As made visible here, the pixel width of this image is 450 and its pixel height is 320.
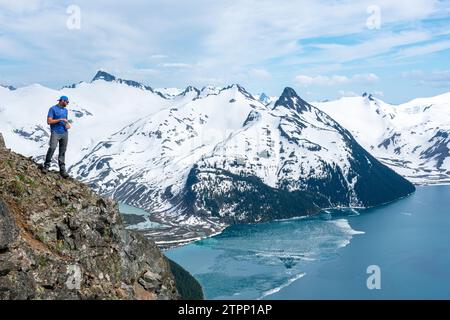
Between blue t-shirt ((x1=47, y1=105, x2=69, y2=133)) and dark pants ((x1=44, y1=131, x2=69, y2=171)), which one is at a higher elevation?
blue t-shirt ((x1=47, y1=105, x2=69, y2=133))

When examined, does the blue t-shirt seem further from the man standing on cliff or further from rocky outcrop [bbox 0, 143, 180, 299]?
rocky outcrop [bbox 0, 143, 180, 299]

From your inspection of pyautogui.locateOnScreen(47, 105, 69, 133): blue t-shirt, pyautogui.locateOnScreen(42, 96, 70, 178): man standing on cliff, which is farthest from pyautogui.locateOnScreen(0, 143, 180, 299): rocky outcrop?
pyautogui.locateOnScreen(47, 105, 69, 133): blue t-shirt

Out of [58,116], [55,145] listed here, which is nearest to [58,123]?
[58,116]

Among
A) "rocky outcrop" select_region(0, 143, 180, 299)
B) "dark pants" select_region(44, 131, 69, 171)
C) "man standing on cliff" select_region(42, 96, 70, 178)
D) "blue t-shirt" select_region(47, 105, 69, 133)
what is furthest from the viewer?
"dark pants" select_region(44, 131, 69, 171)

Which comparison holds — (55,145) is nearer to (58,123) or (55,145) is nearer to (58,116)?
(58,123)

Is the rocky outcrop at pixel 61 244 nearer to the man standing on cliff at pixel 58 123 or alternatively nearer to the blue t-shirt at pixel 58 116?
the man standing on cliff at pixel 58 123

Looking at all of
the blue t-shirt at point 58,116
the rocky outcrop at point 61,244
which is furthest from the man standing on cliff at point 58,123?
the rocky outcrop at point 61,244
